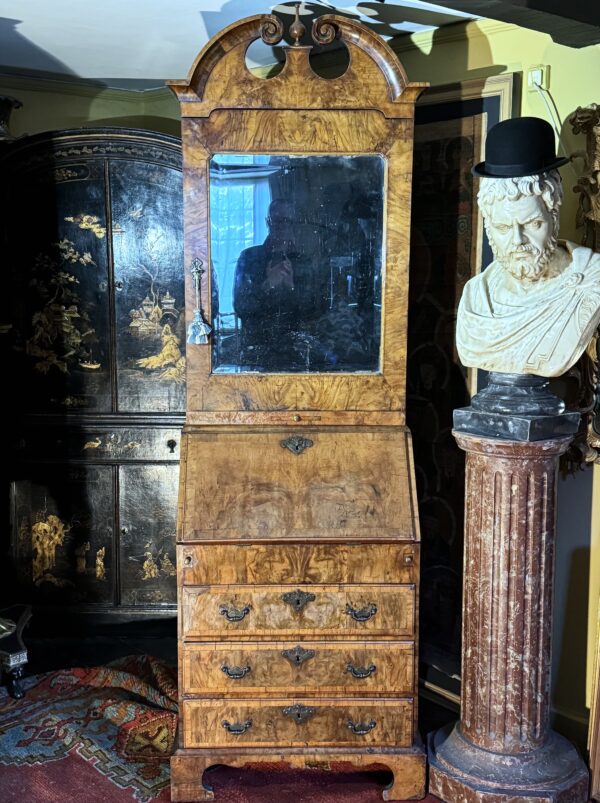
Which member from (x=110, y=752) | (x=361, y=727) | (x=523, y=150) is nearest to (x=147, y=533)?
(x=110, y=752)

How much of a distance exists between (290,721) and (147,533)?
1431 mm

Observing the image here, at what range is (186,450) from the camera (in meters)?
2.78

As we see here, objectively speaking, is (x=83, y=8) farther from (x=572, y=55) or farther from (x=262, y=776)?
(x=262, y=776)

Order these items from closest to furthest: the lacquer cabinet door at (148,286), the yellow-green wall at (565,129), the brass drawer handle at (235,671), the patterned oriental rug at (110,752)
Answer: the brass drawer handle at (235,671), the patterned oriental rug at (110,752), the yellow-green wall at (565,129), the lacquer cabinet door at (148,286)

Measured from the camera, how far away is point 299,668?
266cm

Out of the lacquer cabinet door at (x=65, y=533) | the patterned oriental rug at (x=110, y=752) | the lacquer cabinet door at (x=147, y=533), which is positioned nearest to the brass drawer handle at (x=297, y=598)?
the patterned oriental rug at (x=110, y=752)

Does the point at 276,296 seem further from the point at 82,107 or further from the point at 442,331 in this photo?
the point at 82,107

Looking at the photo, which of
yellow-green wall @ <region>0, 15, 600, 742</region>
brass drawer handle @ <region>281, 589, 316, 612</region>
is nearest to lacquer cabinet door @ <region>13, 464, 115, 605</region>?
brass drawer handle @ <region>281, 589, 316, 612</region>

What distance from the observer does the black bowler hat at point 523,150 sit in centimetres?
235

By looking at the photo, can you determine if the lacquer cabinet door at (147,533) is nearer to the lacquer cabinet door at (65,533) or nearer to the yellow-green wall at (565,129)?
the lacquer cabinet door at (65,533)

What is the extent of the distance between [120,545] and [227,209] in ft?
5.75

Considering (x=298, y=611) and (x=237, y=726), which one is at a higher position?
(x=298, y=611)

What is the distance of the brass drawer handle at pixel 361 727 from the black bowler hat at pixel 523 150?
5.47 ft

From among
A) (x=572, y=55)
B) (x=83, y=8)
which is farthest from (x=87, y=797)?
(x=572, y=55)
